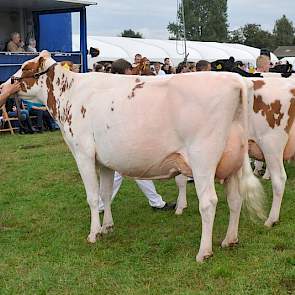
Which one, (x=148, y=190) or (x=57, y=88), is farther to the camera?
(x=148, y=190)

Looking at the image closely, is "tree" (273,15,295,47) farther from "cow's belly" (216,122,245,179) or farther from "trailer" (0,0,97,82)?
"cow's belly" (216,122,245,179)

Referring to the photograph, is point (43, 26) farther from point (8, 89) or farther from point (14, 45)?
point (8, 89)

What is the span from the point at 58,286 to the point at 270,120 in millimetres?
3154

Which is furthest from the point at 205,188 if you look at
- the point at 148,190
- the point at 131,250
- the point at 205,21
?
the point at 205,21

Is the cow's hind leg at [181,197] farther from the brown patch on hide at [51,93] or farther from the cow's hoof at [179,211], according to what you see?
the brown patch on hide at [51,93]

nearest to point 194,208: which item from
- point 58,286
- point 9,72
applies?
point 58,286

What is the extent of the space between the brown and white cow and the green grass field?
0.33 metres

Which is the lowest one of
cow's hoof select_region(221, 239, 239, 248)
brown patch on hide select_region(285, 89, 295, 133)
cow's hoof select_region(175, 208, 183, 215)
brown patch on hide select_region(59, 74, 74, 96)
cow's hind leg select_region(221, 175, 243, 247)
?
cow's hoof select_region(175, 208, 183, 215)

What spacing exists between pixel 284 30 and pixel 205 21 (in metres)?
23.0

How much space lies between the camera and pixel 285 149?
22.4 ft

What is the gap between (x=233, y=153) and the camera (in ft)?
18.0

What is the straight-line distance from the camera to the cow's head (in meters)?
6.55

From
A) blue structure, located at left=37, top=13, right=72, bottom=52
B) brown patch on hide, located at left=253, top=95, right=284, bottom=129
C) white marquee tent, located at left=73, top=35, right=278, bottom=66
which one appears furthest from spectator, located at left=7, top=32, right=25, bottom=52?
white marquee tent, located at left=73, top=35, right=278, bottom=66

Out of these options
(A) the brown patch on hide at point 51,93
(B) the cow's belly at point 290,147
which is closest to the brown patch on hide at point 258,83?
(B) the cow's belly at point 290,147
